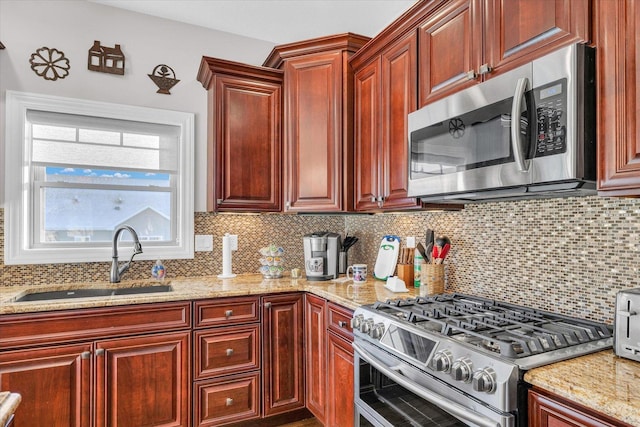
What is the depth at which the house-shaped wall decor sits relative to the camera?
2613mm

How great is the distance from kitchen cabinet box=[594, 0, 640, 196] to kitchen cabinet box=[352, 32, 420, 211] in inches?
35.3

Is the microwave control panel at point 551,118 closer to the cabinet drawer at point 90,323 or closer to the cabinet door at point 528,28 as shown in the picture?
the cabinet door at point 528,28

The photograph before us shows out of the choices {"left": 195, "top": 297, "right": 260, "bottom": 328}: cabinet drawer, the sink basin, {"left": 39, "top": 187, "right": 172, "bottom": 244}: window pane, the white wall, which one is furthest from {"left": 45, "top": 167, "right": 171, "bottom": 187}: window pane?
{"left": 195, "top": 297, "right": 260, "bottom": 328}: cabinet drawer

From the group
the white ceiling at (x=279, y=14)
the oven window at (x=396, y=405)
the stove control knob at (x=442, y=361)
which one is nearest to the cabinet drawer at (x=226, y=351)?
the oven window at (x=396, y=405)

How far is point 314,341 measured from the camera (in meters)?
2.36

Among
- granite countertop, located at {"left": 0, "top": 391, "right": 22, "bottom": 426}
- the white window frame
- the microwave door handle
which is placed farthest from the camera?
the white window frame

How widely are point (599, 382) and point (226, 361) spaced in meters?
1.88

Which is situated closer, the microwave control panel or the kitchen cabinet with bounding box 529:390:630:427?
the kitchen cabinet with bounding box 529:390:630:427

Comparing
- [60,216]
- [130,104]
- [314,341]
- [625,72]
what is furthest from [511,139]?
[60,216]

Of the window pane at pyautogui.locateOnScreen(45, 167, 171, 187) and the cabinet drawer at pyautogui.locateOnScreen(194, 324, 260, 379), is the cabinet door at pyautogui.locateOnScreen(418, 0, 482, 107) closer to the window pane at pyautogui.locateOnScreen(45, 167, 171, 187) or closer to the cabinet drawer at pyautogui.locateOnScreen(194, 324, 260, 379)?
the cabinet drawer at pyautogui.locateOnScreen(194, 324, 260, 379)

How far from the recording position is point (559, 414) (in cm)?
101

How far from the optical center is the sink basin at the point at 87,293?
2.29 metres

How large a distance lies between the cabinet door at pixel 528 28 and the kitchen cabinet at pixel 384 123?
1.67ft

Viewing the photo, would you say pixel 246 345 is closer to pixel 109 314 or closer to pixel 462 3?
pixel 109 314
